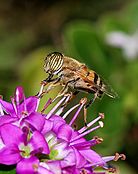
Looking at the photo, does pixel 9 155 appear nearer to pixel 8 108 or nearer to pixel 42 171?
pixel 42 171

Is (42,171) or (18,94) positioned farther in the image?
(18,94)

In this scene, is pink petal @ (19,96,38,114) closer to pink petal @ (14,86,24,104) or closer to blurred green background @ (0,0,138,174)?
pink petal @ (14,86,24,104)

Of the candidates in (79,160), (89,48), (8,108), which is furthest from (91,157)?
(89,48)

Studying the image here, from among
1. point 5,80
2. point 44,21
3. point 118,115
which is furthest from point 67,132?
point 44,21

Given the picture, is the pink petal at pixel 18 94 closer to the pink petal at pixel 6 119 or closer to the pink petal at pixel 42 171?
the pink petal at pixel 6 119

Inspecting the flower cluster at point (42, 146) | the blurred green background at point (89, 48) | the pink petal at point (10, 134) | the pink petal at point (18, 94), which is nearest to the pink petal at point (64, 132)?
the flower cluster at point (42, 146)

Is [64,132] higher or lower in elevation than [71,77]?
lower

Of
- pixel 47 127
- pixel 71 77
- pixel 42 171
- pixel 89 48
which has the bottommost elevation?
pixel 42 171
